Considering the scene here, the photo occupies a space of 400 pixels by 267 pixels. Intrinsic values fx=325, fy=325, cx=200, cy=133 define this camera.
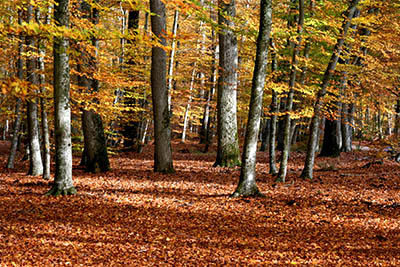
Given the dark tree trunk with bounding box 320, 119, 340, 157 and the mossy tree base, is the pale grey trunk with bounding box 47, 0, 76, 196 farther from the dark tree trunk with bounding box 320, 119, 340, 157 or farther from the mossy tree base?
the dark tree trunk with bounding box 320, 119, 340, 157

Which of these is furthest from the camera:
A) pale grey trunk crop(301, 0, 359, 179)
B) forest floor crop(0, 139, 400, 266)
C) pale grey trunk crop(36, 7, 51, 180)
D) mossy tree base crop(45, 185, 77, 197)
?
pale grey trunk crop(301, 0, 359, 179)

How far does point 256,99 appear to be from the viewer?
24.7ft

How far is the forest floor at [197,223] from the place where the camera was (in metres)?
4.74

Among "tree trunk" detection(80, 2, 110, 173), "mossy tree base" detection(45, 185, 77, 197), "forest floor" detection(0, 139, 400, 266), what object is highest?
"tree trunk" detection(80, 2, 110, 173)

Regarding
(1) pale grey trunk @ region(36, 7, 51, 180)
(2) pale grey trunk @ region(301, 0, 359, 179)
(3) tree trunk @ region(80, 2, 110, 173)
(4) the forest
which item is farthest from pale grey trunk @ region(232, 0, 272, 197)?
(3) tree trunk @ region(80, 2, 110, 173)

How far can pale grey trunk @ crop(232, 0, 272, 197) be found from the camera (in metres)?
7.39

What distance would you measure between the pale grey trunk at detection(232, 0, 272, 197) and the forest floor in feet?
1.72

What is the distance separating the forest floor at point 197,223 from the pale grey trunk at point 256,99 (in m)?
0.52

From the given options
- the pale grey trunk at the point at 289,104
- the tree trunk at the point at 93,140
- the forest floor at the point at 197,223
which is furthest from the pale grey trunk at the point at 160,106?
the pale grey trunk at the point at 289,104

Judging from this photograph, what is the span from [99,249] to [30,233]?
1368 millimetres

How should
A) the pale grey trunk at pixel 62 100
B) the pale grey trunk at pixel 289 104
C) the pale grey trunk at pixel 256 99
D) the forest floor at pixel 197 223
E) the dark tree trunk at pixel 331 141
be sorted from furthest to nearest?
the dark tree trunk at pixel 331 141, the pale grey trunk at pixel 289 104, the pale grey trunk at pixel 256 99, the pale grey trunk at pixel 62 100, the forest floor at pixel 197 223

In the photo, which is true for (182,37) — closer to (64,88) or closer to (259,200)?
(64,88)

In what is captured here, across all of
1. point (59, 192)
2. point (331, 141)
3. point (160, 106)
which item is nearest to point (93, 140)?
point (160, 106)

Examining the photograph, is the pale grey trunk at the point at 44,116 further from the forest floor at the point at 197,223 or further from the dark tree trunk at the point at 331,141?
the dark tree trunk at the point at 331,141
